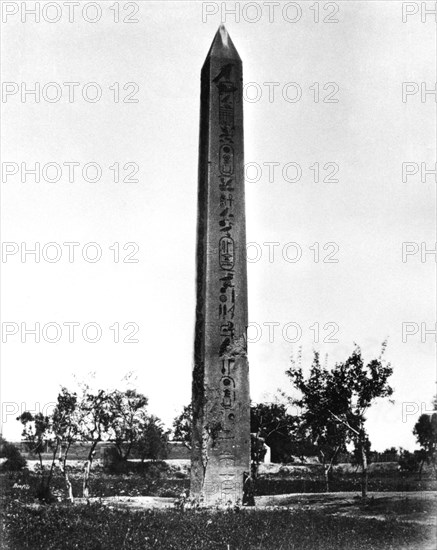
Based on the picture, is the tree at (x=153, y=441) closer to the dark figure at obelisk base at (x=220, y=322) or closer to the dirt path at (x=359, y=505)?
the dirt path at (x=359, y=505)

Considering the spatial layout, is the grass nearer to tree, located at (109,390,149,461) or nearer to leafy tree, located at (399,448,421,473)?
tree, located at (109,390,149,461)

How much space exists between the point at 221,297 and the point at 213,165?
1818 mm

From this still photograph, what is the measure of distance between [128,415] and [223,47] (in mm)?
13650

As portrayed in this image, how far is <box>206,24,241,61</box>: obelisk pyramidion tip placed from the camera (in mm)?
10633

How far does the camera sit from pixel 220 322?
31.7 feet

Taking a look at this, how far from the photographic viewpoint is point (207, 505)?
9.41 metres

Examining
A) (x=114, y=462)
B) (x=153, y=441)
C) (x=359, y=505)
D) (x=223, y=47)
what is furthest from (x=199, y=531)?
(x=153, y=441)

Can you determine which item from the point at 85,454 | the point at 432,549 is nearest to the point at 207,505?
the point at 432,549

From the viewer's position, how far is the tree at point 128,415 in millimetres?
17203

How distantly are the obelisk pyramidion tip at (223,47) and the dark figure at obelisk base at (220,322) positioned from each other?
2.36 ft

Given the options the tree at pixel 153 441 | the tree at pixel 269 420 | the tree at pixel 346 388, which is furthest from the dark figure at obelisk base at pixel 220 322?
the tree at pixel 153 441

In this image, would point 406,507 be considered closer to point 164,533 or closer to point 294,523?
point 294,523

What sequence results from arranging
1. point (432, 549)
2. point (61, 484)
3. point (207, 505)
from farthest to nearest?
point (61, 484), point (207, 505), point (432, 549)

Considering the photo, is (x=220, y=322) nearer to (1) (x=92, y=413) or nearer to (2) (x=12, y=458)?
(1) (x=92, y=413)
